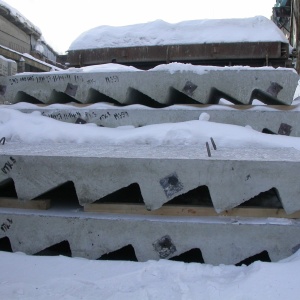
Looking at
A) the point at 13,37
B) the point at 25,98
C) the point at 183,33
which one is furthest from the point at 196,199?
the point at 13,37

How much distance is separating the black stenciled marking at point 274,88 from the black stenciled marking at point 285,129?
1.22 feet

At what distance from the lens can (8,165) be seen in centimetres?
242

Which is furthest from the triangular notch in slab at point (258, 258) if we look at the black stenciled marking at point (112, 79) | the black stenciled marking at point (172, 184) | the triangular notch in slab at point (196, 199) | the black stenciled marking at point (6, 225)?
the black stenciled marking at point (112, 79)

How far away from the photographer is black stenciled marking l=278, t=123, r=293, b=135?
11.0ft

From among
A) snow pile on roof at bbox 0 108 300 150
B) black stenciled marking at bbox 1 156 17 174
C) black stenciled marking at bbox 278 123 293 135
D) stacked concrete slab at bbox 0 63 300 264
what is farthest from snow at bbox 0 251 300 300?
black stenciled marking at bbox 278 123 293 135

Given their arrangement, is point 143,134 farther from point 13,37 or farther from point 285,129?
point 13,37

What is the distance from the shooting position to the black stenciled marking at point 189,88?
358cm

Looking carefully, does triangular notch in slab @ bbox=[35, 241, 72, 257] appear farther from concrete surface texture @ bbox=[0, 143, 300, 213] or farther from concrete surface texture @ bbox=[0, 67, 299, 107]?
concrete surface texture @ bbox=[0, 67, 299, 107]

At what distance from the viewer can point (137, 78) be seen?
3.64 metres

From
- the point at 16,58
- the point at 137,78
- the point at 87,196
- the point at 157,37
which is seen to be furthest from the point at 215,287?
the point at 16,58

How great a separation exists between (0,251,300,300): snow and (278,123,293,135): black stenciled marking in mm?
1536

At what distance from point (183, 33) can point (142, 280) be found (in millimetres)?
4932

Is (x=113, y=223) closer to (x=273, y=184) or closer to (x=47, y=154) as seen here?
(x=47, y=154)

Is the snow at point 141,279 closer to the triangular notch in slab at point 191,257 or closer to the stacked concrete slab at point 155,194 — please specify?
the stacked concrete slab at point 155,194
